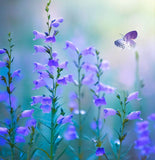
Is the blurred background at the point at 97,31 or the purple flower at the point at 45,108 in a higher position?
the blurred background at the point at 97,31

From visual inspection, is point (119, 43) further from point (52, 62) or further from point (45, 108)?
point (45, 108)

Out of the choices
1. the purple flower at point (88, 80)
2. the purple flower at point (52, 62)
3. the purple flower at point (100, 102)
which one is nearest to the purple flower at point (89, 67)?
the purple flower at point (88, 80)

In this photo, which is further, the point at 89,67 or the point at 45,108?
the point at 89,67

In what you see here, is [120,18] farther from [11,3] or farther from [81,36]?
[11,3]

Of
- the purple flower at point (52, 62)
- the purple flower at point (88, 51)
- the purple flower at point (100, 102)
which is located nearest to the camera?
the purple flower at point (52, 62)

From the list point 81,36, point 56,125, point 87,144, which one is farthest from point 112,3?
point 56,125

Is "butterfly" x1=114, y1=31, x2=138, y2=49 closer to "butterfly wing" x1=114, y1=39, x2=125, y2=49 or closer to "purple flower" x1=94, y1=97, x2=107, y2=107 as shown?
"butterfly wing" x1=114, y1=39, x2=125, y2=49

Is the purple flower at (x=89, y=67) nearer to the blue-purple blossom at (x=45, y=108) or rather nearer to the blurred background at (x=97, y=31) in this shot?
the blue-purple blossom at (x=45, y=108)

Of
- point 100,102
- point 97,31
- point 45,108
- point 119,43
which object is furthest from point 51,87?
point 97,31

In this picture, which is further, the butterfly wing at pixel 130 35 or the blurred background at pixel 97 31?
the blurred background at pixel 97 31
